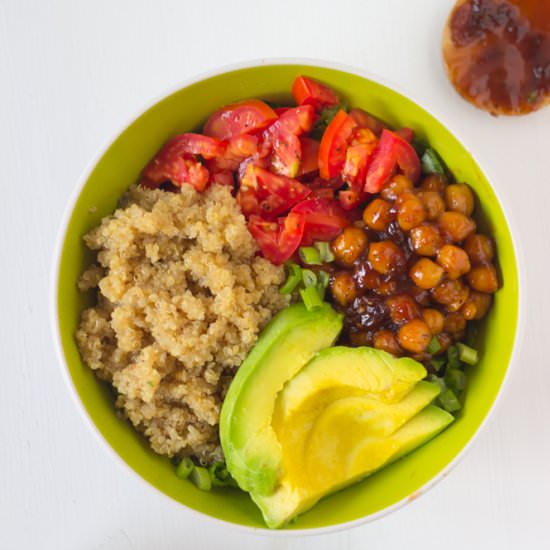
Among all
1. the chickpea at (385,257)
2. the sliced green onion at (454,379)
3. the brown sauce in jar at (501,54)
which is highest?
the brown sauce in jar at (501,54)

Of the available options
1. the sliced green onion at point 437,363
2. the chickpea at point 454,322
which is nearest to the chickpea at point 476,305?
the chickpea at point 454,322

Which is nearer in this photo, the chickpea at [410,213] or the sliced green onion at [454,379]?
the chickpea at [410,213]

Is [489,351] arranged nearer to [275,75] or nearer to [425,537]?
[425,537]

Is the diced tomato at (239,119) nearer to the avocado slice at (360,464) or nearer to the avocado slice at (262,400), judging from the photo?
the avocado slice at (262,400)

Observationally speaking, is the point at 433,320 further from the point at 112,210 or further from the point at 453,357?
the point at 112,210

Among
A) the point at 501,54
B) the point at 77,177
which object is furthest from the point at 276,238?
the point at 501,54

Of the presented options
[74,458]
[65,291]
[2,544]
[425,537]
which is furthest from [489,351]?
[2,544]

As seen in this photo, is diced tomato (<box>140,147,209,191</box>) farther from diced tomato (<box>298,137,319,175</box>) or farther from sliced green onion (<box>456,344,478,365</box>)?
sliced green onion (<box>456,344,478,365</box>)
